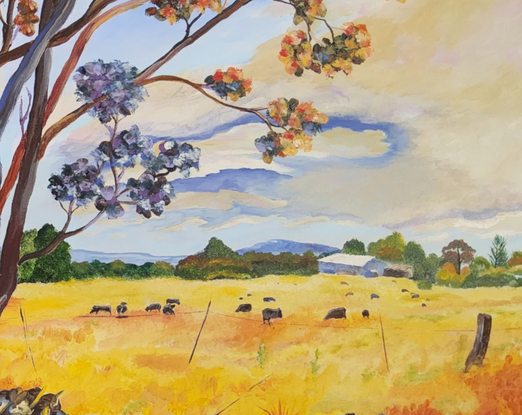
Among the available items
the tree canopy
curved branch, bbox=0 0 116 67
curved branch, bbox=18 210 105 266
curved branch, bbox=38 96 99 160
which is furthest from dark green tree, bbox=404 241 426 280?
curved branch, bbox=0 0 116 67

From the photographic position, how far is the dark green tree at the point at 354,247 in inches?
127

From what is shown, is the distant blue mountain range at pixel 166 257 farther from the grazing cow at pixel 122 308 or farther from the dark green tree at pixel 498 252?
the dark green tree at pixel 498 252

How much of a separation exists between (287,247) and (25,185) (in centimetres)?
164

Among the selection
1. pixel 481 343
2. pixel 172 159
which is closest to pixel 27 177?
pixel 172 159

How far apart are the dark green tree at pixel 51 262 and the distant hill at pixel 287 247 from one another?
3.78 feet

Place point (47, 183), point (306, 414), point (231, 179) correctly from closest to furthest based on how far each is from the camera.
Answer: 1. point (306, 414)
2. point (47, 183)
3. point (231, 179)

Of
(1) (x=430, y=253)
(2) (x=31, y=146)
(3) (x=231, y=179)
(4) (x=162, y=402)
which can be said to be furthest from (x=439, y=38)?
(4) (x=162, y=402)

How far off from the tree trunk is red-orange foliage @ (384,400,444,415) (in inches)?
90.4

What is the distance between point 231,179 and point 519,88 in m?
2.03

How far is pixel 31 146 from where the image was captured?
Result: 2.85 metres

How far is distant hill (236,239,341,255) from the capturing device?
319 cm

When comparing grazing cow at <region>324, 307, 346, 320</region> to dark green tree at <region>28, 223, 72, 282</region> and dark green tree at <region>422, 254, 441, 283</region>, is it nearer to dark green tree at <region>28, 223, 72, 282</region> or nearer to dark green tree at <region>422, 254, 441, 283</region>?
dark green tree at <region>422, 254, 441, 283</region>

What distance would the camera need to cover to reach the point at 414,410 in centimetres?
276

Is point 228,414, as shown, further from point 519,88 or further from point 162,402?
point 519,88
